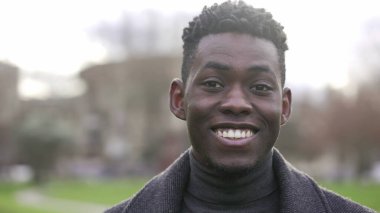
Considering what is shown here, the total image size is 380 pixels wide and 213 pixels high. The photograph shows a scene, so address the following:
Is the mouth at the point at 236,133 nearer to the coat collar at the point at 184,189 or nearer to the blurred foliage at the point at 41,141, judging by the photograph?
the coat collar at the point at 184,189

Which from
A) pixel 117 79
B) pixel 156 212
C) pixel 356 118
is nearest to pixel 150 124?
pixel 117 79

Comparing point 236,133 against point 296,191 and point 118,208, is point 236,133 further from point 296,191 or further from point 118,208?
point 118,208

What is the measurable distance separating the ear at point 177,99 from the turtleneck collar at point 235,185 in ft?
0.77

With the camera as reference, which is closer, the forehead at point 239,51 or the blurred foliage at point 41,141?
the forehead at point 239,51

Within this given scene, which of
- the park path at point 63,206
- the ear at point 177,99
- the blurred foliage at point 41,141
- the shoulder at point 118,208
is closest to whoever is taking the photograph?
the ear at point 177,99

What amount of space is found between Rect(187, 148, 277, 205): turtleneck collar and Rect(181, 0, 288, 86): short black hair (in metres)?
0.39

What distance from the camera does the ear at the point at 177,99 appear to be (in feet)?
9.41

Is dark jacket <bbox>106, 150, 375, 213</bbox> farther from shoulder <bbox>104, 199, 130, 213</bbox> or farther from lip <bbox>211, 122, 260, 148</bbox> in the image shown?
lip <bbox>211, 122, 260, 148</bbox>

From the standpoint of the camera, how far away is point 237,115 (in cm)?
259

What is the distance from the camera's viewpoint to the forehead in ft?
8.63

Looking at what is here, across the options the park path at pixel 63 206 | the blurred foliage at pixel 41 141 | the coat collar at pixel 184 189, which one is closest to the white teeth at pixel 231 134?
the coat collar at pixel 184 189

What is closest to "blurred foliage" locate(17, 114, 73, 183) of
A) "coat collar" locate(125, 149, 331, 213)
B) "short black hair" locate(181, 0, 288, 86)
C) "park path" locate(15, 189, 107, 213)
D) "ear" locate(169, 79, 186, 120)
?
"park path" locate(15, 189, 107, 213)

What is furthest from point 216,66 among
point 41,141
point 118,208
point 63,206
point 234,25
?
point 41,141

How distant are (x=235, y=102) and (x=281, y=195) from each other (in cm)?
49
